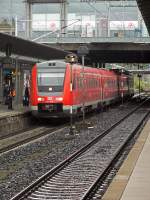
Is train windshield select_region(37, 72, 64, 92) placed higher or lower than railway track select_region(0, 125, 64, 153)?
higher

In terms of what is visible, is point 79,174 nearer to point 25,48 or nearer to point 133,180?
point 133,180

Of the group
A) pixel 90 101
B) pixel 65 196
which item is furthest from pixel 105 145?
pixel 90 101

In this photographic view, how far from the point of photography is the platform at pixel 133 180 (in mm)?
9641

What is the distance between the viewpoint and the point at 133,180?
436 inches

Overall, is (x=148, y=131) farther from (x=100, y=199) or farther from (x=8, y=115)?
(x=100, y=199)

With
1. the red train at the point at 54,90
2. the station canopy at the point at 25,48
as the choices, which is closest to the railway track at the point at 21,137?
the red train at the point at 54,90

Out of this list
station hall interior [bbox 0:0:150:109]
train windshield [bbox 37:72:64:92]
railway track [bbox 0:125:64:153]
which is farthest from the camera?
station hall interior [bbox 0:0:150:109]

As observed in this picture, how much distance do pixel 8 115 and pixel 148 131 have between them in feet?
19.9

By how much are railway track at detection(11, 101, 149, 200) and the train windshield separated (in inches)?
299

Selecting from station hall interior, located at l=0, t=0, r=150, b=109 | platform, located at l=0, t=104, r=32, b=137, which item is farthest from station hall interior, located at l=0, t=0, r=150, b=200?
station hall interior, located at l=0, t=0, r=150, b=109

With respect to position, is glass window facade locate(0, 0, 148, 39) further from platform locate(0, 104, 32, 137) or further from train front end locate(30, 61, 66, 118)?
platform locate(0, 104, 32, 137)

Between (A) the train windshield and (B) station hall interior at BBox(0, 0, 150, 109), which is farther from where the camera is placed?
(B) station hall interior at BBox(0, 0, 150, 109)

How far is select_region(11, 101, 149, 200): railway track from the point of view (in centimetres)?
1054

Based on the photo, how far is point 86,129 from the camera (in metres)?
25.9
